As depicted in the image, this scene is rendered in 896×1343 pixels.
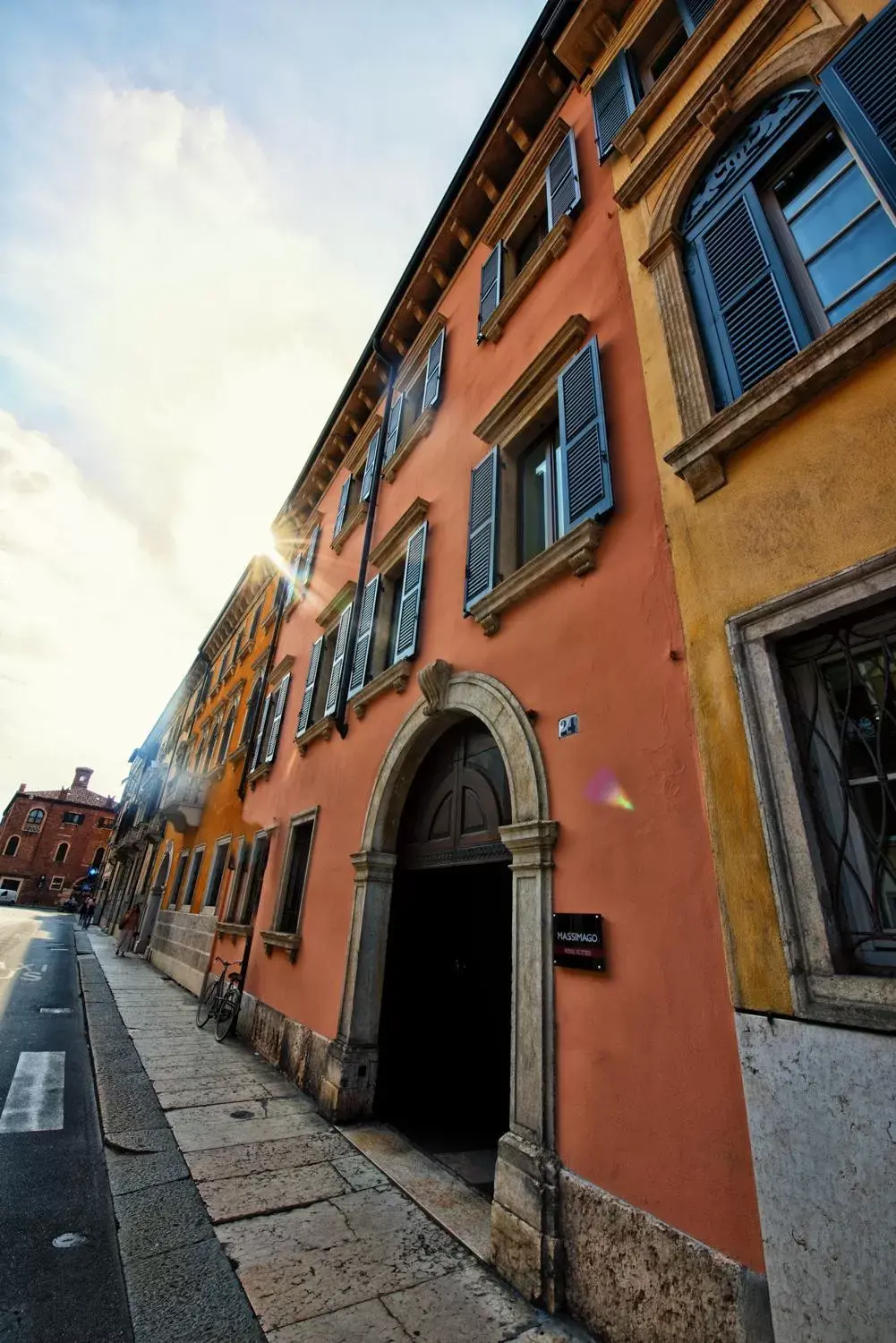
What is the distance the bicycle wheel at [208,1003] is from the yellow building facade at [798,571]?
8.92m

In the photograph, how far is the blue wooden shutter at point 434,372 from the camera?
25.1ft

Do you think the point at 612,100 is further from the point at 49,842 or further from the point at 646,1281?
the point at 49,842

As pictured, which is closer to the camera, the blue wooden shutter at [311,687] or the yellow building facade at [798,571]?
the yellow building facade at [798,571]

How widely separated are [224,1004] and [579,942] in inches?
297

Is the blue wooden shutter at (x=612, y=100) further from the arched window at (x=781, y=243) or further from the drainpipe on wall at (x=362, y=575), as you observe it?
the drainpipe on wall at (x=362, y=575)

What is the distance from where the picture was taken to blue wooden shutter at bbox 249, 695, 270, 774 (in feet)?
37.9

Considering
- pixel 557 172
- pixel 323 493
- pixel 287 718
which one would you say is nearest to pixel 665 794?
pixel 557 172

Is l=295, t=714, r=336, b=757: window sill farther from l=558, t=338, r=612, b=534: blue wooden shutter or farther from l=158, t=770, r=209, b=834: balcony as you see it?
l=158, t=770, r=209, b=834: balcony

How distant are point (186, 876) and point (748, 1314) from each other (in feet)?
50.2

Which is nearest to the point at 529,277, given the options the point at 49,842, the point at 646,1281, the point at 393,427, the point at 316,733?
the point at 393,427

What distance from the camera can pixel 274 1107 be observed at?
545cm

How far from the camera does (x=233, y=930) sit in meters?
9.73

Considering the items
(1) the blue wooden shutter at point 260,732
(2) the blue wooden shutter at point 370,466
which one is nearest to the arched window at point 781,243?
(2) the blue wooden shutter at point 370,466

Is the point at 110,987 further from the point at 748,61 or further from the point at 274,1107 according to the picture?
the point at 748,61
